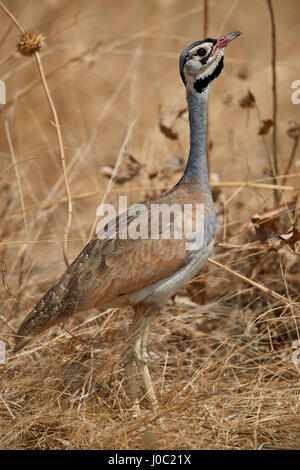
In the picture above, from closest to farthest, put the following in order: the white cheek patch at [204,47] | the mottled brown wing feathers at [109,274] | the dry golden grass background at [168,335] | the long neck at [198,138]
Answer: the dry golden grass background at [168,335] < the mottled brown wing feathers at [109,274] < the white cheek patch at [204,47] < the long neck at [198,138]

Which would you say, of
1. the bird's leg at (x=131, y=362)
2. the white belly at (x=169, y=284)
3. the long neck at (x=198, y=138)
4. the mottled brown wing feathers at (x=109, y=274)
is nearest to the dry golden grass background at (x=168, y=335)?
the bird's leg at (x=131, y=362)

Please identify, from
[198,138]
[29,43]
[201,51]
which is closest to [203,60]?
[201,51]

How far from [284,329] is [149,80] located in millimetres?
4656

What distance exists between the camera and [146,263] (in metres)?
2.65

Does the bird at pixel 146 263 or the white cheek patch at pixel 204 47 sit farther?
the white cheek patch at pixel 204 47

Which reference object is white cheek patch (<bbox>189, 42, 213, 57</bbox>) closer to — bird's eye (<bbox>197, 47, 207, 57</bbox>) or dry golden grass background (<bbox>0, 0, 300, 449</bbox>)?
bird's eye (<bbox>197, 47, 207, 57</bbox>)

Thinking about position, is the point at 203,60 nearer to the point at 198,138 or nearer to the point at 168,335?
the point at 198,138

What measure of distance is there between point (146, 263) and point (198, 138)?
2.22ft

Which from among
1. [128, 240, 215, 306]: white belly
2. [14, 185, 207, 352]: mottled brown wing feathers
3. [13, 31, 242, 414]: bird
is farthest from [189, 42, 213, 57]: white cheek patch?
[128, 240, 215, 306]: white belly

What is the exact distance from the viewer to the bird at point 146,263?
2.65 meters

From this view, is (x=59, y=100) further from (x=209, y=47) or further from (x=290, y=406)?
(x=290, y=406)

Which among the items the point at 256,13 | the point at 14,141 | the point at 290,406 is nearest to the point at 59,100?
the point at 14,141

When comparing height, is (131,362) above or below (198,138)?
below

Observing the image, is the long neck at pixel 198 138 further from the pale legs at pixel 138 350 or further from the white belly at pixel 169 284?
the pale legs at pixel 138 350
